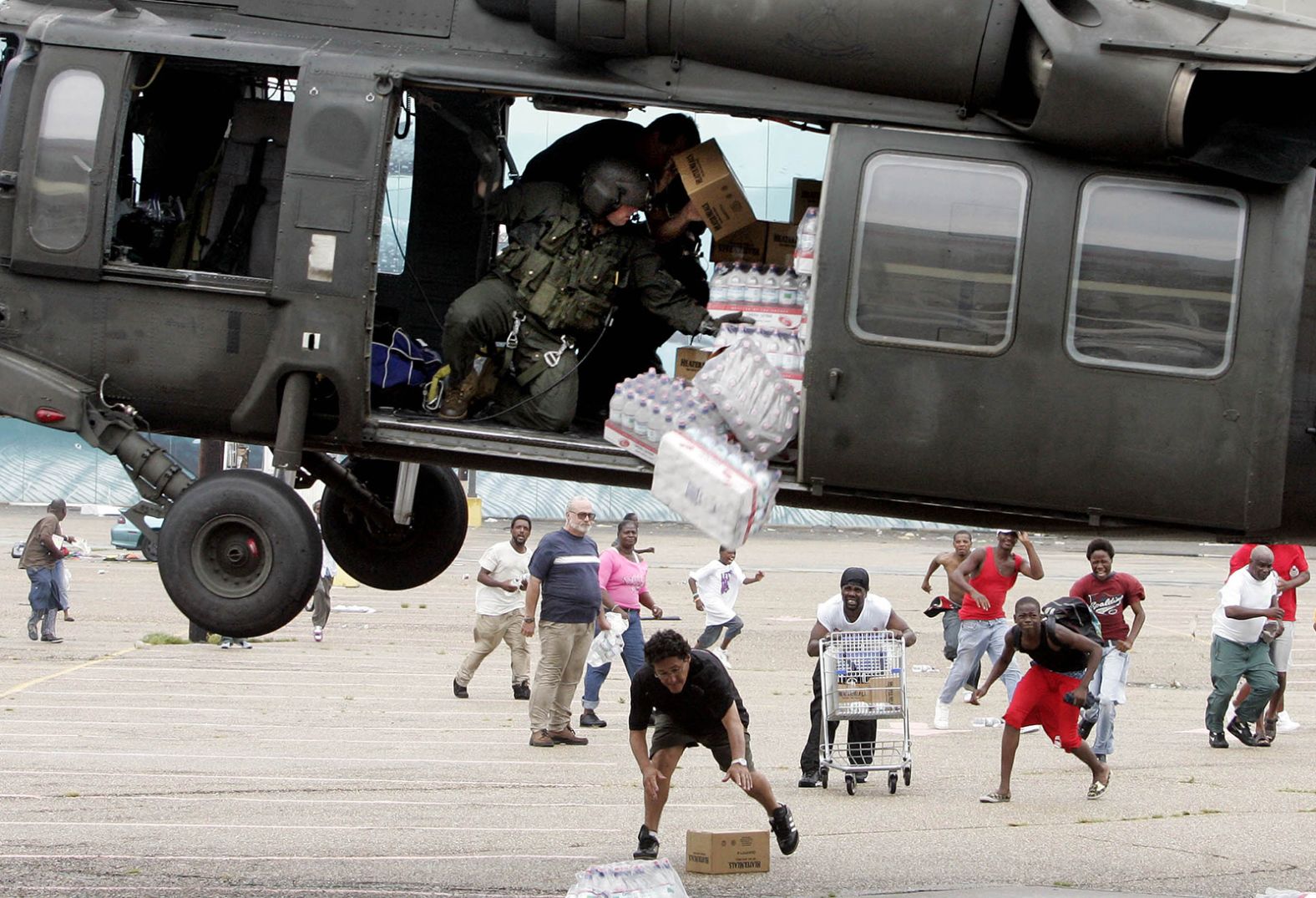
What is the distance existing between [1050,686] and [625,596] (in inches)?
170

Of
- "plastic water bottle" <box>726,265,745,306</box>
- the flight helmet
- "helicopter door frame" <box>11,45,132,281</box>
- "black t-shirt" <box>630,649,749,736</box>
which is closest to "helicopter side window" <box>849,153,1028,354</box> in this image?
"plastic water bottle" <box>726,265,745,306</box>

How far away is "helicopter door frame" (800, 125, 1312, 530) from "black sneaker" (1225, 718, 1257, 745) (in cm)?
863

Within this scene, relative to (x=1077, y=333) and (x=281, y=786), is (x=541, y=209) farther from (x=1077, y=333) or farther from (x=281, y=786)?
(x=281, y=786)

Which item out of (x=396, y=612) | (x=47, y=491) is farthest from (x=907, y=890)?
(x=47, y=491)

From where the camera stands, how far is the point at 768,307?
7.45m

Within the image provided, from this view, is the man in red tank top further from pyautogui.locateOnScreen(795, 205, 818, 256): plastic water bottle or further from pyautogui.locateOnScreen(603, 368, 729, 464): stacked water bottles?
pyautogui.locateOnScreen(603, 368, 729, 464): stacked water bottles

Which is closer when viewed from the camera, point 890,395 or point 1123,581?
point 890,395

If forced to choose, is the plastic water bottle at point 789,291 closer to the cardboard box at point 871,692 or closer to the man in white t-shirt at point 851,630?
the man in white t-shirt at point 851,630

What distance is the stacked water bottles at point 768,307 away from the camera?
23.8ft

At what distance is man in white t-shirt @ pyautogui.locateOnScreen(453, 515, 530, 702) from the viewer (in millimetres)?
15344

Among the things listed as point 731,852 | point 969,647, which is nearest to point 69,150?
point 731,852

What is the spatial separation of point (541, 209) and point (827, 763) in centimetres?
610

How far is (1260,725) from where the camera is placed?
1507 cm

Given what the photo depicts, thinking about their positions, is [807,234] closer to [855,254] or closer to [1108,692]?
[855,254]
